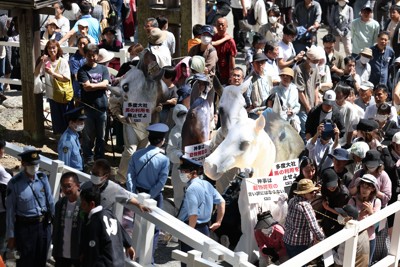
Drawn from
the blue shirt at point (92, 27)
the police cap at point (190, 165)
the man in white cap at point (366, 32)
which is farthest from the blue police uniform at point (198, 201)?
the man in white cap at point (366, 32)

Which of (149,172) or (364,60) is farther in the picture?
(364,60)

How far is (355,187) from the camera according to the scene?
37.8ft

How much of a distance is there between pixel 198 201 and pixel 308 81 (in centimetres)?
495

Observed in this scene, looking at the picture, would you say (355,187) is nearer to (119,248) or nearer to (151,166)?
(151,166)

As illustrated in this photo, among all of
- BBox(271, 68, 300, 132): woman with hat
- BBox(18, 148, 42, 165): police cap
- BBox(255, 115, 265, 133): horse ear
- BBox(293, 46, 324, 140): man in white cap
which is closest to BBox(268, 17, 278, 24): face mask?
BBox(293, 46, 324, 140): man in white cap

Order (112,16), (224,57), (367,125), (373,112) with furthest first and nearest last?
1. (112,16)
2. (224,57)
3. (373,112)
4. (367,125)

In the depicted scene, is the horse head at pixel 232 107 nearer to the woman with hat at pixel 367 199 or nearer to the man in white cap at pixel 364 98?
the woman with hat at pixel 367 199

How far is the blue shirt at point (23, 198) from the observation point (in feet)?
34.6

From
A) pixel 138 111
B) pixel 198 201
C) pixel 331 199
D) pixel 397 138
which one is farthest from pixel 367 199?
pixel 138 111

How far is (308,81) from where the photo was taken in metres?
15.4

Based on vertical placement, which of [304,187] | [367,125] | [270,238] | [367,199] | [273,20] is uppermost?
[273,20]

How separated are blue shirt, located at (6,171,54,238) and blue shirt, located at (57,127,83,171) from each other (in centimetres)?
179

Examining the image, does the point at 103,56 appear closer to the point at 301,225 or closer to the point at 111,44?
the point at 111,44

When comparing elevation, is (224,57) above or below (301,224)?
above
